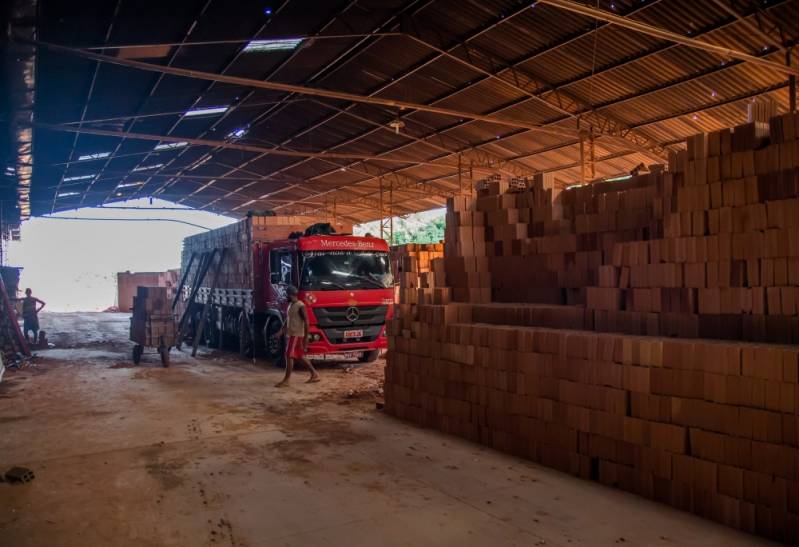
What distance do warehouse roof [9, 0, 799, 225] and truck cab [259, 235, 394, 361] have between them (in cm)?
367

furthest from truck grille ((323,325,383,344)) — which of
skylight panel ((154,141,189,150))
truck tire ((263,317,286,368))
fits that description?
skylight panel ((154,141,189,150))

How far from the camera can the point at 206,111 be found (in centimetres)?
1697

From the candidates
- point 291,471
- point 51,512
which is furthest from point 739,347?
point 51,512

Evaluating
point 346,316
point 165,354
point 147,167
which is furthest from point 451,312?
point 147,167

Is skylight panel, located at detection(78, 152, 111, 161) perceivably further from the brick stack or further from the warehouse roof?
the brick stack

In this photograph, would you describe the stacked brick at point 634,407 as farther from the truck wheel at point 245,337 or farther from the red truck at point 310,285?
the truck wheel at point 245,337

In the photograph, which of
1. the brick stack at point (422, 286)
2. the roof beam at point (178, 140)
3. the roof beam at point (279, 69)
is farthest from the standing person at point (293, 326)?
the roof beam at point (178, 140)

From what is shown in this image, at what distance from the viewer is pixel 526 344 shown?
6.51 meters

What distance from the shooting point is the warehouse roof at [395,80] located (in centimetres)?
1101

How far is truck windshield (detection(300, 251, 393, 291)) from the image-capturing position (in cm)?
1242

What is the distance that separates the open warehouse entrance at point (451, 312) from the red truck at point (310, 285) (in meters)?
0.06

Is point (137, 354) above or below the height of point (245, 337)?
below

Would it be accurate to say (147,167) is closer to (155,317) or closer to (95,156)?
(95,156)

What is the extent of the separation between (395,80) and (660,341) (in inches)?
→ 484
